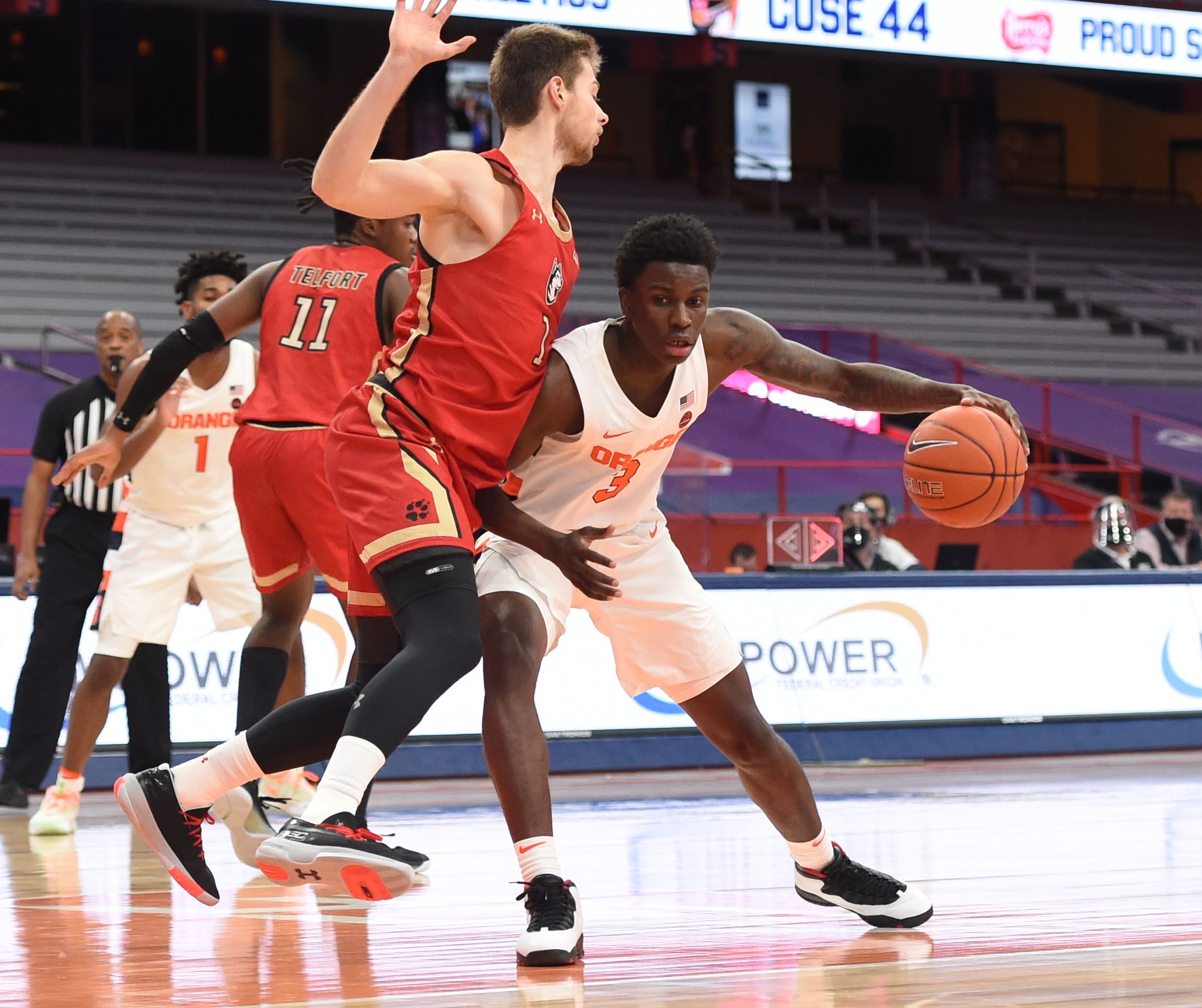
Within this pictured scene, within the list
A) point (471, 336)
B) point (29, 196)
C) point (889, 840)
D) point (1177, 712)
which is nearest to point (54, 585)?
point (889, 840)

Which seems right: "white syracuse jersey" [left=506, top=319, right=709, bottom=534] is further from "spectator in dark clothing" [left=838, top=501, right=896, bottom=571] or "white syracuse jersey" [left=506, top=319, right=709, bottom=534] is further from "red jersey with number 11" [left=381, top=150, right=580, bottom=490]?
"spectator in dark clothing" [left=838, top=501, right=896, bottom=571]

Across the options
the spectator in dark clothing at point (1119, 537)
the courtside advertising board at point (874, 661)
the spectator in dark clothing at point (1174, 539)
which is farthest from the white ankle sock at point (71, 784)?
the spectator in dark clothing at point (1174, 539)

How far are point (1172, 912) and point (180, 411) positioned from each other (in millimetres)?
4401

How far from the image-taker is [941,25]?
21250 mm

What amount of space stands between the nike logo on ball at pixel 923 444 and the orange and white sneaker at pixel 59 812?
13.1 ft

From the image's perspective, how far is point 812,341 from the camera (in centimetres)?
1980

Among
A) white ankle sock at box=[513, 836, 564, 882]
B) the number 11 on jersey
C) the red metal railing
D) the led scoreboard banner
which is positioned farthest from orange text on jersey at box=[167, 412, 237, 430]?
the red metal railing

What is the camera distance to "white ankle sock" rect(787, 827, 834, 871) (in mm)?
4445

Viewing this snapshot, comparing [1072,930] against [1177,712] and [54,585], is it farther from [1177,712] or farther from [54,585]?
[1177,712]

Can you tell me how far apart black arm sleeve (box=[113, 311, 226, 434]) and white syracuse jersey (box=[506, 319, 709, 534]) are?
134 cm

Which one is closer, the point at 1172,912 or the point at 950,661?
the point at 1172,912

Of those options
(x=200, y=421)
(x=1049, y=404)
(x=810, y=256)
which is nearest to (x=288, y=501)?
(x=200, y=421)

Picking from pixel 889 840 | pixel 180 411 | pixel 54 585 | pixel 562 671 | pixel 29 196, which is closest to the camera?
pixel 889 840

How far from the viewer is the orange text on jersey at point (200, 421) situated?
23.8 ft
